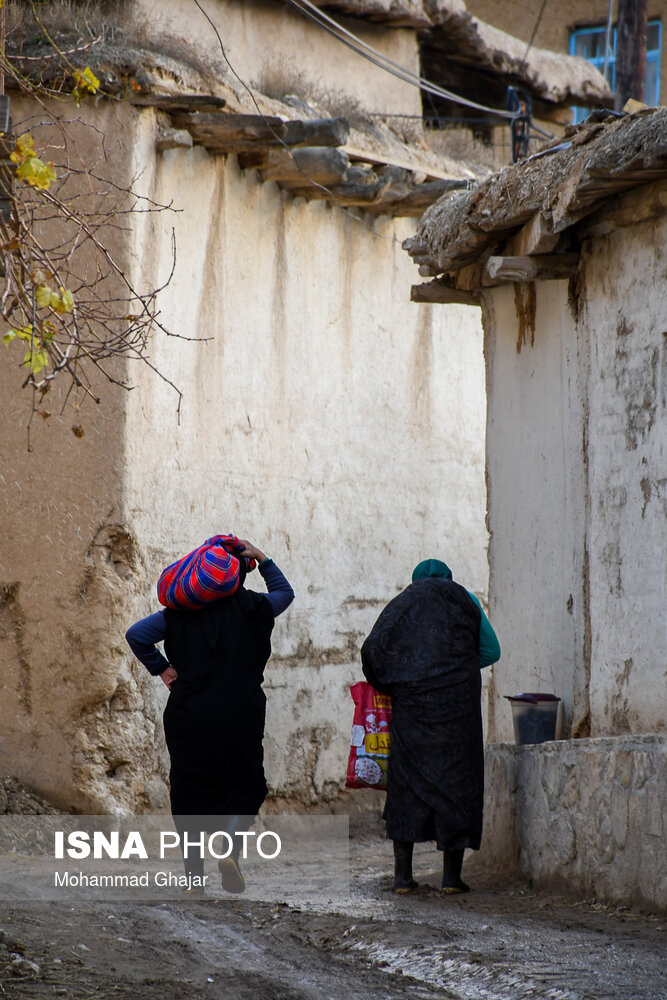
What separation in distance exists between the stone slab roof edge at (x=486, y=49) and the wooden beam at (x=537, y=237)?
386 centimetres

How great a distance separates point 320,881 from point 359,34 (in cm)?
606

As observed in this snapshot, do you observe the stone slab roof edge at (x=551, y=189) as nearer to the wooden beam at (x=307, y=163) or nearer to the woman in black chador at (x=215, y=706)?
the wooden beam at (x=307, y=163)

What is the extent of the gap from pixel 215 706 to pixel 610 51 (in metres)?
10.1

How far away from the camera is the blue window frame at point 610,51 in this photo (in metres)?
13.2

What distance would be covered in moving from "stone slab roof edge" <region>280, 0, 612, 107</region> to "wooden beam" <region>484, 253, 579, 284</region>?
12.9 feet

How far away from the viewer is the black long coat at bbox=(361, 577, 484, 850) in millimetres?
5504

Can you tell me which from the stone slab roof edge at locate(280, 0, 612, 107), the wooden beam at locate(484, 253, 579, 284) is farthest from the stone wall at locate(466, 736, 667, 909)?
the stone slab roof edge at locate(280, 0, 612, 107)

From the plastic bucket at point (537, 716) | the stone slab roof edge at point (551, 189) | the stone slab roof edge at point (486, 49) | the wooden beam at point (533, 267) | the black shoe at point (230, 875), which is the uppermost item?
the stone slab roof edge at point (486, 49)

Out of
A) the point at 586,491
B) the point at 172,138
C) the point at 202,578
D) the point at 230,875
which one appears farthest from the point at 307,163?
the point at 230,875

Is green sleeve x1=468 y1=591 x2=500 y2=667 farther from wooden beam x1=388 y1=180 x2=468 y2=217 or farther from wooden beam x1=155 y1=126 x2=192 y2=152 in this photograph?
wooden beam x1=388 y1=180 x2=468 y2=217

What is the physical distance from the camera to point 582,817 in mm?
5305

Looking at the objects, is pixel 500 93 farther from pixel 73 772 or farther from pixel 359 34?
pixel 73 772

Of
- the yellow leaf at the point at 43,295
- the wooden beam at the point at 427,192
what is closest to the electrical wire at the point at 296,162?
the wooden beam at the point at 427,192

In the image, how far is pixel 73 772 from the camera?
7.19m
